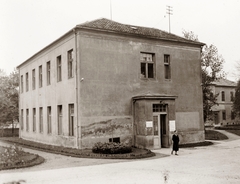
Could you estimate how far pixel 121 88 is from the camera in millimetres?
21031

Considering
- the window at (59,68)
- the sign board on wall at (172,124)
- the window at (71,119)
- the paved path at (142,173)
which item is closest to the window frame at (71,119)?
the window at (71,119)

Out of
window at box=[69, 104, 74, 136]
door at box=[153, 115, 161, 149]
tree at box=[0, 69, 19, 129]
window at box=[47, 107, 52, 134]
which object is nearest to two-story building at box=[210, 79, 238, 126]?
door at box=[153, 115, 161, 149]

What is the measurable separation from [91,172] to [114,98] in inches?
373

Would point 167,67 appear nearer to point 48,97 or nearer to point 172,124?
point 172,124

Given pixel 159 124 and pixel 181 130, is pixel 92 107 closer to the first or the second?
pixel 159 124

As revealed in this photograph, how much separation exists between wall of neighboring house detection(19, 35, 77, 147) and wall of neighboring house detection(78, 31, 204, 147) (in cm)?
131

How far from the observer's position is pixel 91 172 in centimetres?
1162

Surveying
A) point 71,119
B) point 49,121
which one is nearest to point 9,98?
point 49,121

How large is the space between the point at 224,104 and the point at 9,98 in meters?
35.1

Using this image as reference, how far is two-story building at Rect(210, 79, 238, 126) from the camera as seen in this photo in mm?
48278

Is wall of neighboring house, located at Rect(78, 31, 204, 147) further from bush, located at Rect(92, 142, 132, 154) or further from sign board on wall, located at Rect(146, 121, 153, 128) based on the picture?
bush, located at Rect(92, 142, 132, 154)

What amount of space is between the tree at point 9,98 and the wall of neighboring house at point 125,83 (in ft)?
82.1

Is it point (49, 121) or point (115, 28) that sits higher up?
point (115, 28)

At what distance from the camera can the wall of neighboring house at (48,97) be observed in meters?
21.1
